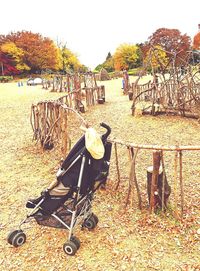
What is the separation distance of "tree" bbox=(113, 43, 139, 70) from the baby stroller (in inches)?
1861

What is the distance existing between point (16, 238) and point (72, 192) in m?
1.03

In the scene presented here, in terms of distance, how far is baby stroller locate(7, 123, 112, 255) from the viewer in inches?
131

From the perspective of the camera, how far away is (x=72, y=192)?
3.46m

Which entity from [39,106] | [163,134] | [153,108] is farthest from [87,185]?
[153,108]

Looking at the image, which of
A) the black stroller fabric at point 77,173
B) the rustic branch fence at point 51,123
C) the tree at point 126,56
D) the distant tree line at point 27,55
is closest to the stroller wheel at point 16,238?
the black stroller fabric at point 77,173

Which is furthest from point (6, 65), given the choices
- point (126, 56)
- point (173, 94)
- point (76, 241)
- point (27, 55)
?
point (76, 241)

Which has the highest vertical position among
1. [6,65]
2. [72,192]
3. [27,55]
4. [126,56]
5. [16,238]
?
[27,55]

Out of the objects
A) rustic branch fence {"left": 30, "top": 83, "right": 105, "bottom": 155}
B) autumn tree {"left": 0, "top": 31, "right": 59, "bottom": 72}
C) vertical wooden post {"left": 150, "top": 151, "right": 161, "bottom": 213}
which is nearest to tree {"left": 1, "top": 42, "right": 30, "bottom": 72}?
autumn tree {"left": 0, "top": 31, "right": 59, "bottom": 72}

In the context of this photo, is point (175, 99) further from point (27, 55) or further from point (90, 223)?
point (27, 55)

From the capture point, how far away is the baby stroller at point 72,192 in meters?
3.33

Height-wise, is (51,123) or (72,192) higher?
(51,123)

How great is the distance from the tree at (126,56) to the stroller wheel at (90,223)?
4714 cm

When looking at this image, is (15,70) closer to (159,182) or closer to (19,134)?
(19,134)

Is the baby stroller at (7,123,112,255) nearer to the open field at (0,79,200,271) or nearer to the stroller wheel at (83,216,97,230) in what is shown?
the stroller wheel at (83,216,97,230)
